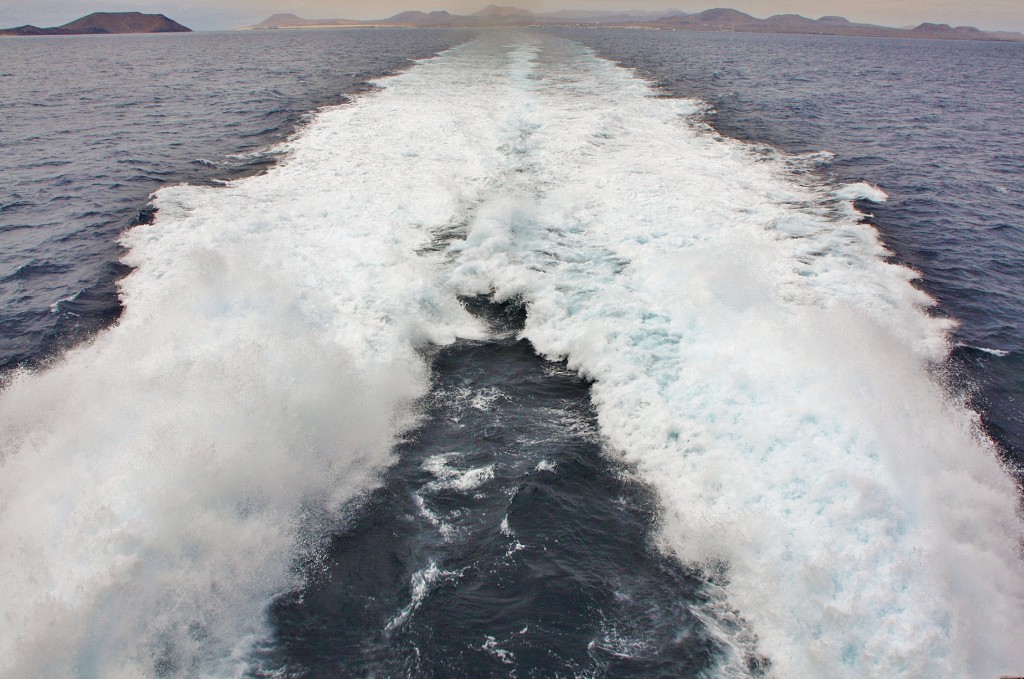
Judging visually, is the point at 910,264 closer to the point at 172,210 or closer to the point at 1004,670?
the point at 1004,670

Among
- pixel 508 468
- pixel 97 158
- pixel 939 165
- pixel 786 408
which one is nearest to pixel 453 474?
pixel 508 468

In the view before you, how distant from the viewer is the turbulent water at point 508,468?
6441 millimetres

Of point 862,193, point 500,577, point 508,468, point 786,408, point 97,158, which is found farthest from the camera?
point 97,158

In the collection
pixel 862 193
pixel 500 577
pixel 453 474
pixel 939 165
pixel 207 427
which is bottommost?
pixel 500 577

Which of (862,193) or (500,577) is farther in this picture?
(862,193)

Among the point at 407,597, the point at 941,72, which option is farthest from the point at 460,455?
the point at 941,72

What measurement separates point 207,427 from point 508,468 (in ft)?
16.7

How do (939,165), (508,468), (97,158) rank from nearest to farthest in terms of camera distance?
(508,468) → (939,165) → (97,158)

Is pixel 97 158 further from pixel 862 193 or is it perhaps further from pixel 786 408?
pixel 862 193

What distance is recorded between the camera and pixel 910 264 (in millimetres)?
14875

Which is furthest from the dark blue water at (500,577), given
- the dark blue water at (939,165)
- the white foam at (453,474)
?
the dark blue water at (939,165)

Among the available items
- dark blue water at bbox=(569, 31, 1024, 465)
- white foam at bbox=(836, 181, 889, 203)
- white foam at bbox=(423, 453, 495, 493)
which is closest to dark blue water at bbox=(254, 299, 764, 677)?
white foam at bbox=(423, 453, 495, 493)

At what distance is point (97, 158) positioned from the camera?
973 inches

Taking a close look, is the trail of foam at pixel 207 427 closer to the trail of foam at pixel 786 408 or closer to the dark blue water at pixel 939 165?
the trail of foam at pixel 786 408
